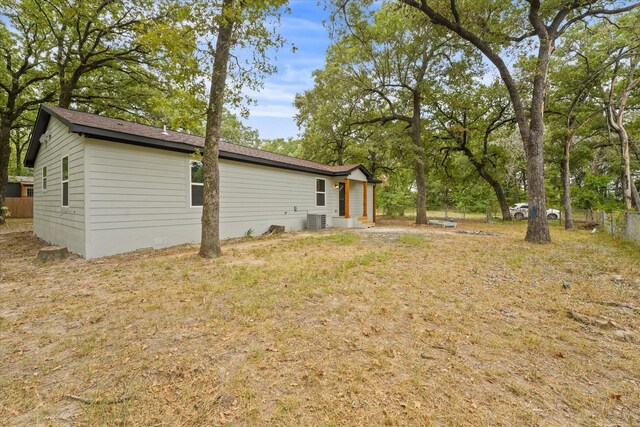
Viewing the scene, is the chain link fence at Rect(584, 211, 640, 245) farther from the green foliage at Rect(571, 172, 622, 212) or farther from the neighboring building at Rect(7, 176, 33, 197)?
the neighboring building at Rect(7, 176, 33, 197)

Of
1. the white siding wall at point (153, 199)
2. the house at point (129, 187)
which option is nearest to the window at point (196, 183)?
the house at point (129, 187)

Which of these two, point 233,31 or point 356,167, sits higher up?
point 233,31

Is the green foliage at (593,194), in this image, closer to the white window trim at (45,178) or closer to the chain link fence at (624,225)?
the chain link fence at (624,225)

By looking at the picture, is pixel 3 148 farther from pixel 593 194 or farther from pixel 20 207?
pixel 593 194

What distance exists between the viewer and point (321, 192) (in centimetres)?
1356

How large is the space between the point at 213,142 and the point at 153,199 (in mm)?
2563

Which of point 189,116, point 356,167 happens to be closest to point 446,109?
point 356,167

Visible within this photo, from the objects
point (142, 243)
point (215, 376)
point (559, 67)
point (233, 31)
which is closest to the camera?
point (215, 376)

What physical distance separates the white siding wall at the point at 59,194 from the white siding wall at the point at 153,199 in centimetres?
32

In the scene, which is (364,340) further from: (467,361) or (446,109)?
(446,109)

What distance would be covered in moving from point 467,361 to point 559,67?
17693 mm

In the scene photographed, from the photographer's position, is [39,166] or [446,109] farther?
[446,109]

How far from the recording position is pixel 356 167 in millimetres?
14266

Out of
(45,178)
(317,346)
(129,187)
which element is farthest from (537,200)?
(45,178)
